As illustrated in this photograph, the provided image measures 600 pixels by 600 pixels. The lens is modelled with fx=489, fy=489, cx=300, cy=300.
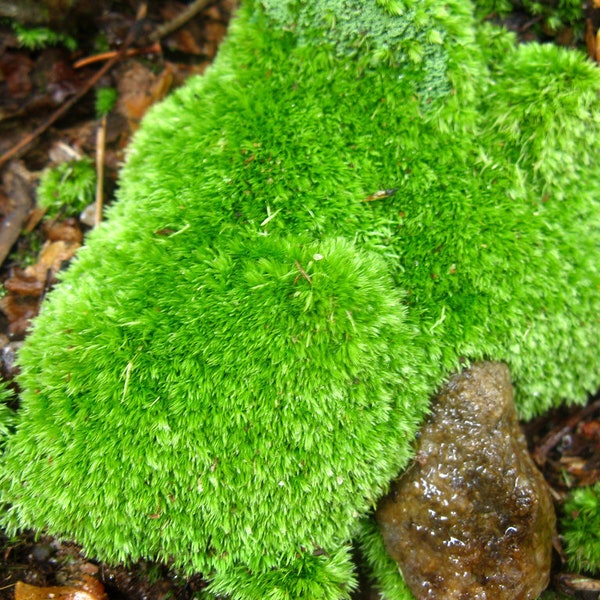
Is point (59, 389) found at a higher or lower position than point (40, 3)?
lower

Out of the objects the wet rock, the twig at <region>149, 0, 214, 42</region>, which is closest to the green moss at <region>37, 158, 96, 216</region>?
the twig at <region>149, 0, 214, 42</region>

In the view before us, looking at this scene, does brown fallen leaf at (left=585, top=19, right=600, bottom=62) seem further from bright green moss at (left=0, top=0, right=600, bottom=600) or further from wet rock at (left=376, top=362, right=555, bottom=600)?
wet rock at (left=376, top=362, right=555, bottom=600)

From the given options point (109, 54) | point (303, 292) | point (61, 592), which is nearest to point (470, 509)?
point (303, 292)

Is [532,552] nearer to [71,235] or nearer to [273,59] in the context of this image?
[273,59]

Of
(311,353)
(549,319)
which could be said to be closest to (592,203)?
(549,319)

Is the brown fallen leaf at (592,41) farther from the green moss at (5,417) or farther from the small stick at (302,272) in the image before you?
the green moss at (5,417)

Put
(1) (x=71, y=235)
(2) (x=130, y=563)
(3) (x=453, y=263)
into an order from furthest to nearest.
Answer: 1. (1) (x=71, y=235)
2. (3) (x=453, y=263)
3. (2) (x=130, y=563)
